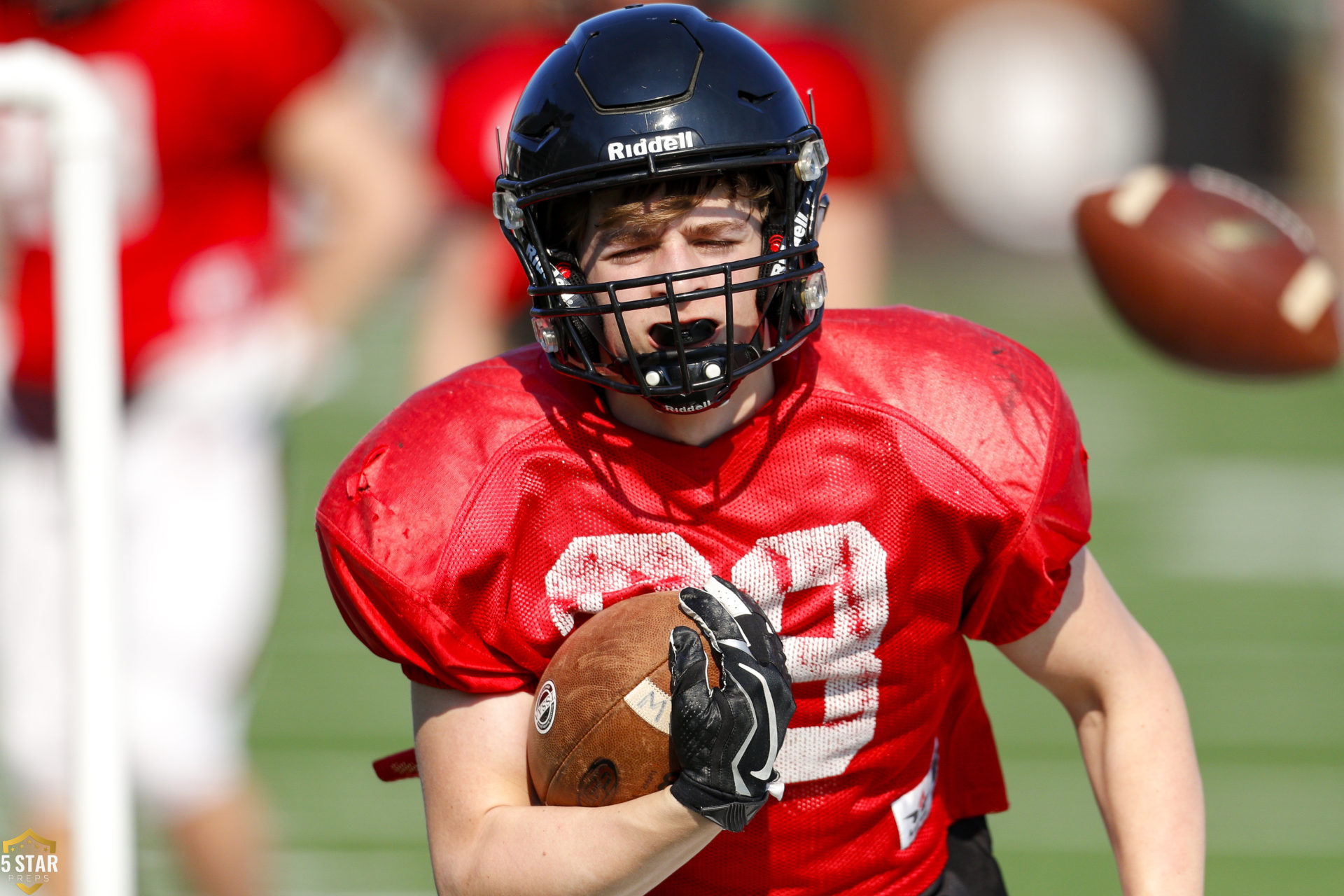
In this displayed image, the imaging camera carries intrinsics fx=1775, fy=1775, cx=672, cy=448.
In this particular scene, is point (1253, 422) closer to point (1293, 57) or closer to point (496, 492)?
point (1293, 57)

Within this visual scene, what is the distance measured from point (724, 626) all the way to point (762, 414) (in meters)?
0.30

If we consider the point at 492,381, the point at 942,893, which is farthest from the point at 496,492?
the point at 942,893

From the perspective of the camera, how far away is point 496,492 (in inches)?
73.3

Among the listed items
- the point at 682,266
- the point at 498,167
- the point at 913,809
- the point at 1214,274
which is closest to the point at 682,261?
the point at 682,266

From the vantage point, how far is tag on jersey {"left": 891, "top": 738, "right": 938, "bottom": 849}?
2.03 meters

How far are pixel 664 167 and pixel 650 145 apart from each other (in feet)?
0.09

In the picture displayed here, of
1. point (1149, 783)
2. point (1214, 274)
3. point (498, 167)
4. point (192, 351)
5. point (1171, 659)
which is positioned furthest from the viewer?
point (1171, 659)

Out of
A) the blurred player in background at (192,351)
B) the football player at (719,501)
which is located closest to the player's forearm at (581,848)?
the football player at (719,501)

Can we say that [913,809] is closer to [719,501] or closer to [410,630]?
[719,501]

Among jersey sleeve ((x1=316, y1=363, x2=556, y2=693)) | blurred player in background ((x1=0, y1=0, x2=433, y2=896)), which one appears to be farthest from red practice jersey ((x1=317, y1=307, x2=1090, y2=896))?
blurred player in background ((x1=0, y1=0, x2=433, y2=896))

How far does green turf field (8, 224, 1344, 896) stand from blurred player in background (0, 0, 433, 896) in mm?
737

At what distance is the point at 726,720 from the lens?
1.66 metres

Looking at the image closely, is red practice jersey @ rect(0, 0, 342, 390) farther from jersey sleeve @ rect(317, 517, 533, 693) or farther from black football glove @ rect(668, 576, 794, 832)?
black football glove @ rect(668, 576, 794, 832)

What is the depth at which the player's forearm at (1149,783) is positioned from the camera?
1.94 meters
